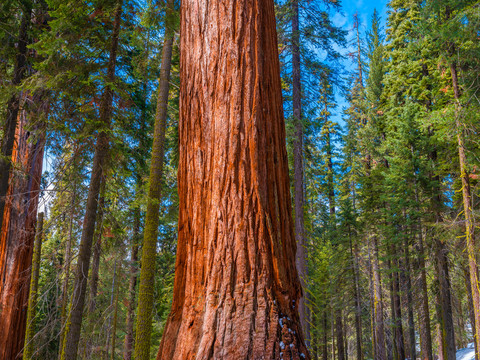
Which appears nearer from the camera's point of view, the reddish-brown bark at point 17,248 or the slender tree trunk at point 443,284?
the reddish-brown bark at point 17,248

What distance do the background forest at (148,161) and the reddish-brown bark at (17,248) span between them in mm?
32

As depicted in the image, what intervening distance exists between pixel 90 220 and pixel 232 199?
17.2 feet

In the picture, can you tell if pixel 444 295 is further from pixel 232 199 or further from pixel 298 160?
pixel 232 199

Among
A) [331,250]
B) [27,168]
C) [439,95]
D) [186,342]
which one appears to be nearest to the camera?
[186,342]

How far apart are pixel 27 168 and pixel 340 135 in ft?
89.5

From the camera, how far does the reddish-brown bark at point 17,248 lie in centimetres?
755

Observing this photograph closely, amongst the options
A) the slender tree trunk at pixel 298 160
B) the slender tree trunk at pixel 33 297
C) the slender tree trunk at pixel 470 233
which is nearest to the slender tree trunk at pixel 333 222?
the slender tree trunk at pixel 298 160

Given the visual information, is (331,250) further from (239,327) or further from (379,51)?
(239,327)

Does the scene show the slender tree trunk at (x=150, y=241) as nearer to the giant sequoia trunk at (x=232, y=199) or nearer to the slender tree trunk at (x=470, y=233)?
the giant sequoia trunk at (x=232, y=199)

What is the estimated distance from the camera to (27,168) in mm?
8156

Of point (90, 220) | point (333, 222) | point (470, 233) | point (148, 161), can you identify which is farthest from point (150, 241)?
point (333, 222)

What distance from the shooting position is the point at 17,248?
7.77 meters

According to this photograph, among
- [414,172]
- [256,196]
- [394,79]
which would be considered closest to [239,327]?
[256,196]

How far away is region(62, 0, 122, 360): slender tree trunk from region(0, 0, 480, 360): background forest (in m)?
0.03
